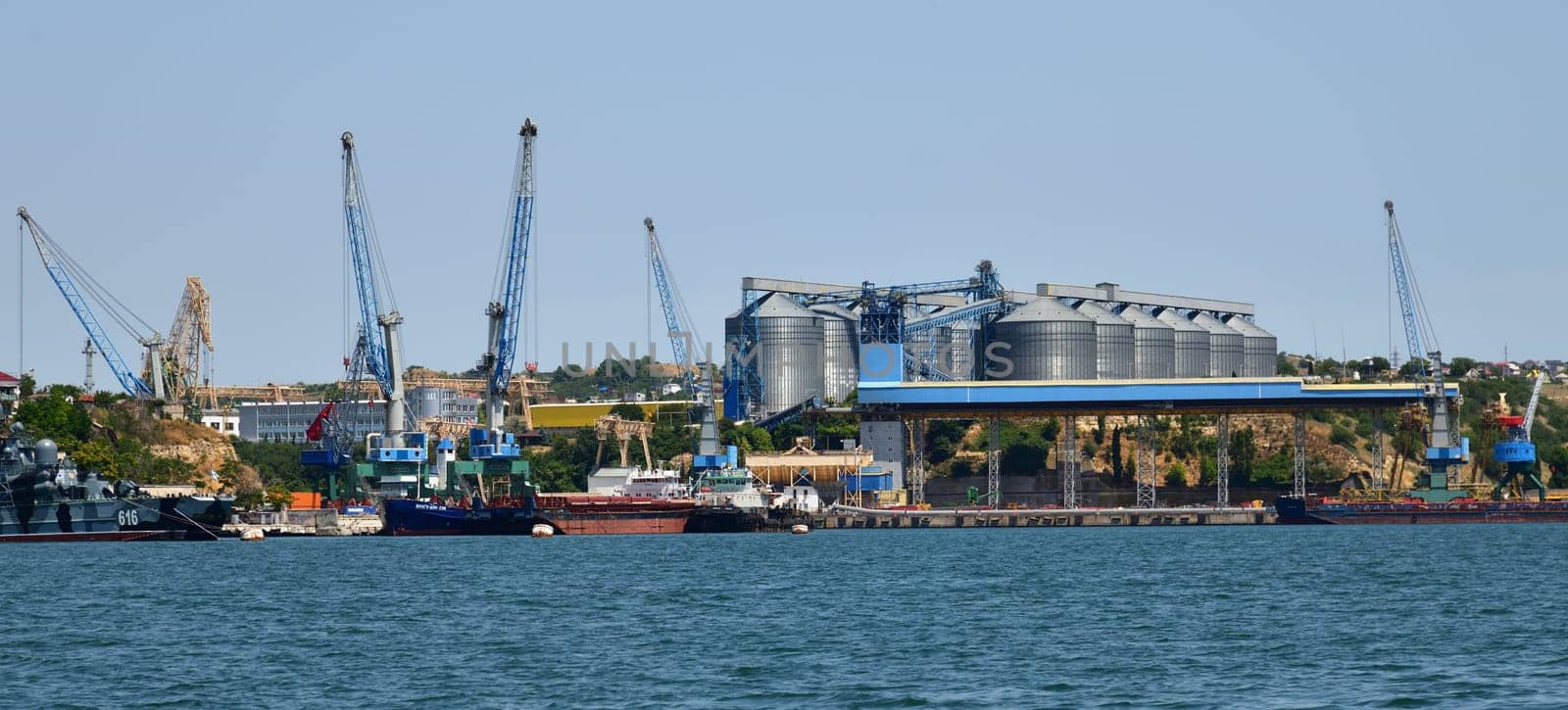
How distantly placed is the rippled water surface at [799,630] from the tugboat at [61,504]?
71.6 feet

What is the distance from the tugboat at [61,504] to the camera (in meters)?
132

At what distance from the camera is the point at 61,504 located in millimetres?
132125

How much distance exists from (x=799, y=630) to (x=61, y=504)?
8299cm

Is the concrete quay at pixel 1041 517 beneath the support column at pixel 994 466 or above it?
beneath

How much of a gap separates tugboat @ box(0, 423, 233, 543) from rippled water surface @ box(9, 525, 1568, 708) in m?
21.8

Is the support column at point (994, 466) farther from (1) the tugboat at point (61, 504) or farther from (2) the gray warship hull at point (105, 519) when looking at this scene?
(1) the tugboat at point (61, 504)

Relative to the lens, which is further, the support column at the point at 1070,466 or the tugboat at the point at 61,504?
the support column at the point at 1070,466

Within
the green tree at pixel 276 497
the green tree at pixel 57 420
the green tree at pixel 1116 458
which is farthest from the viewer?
the green tree at pixel 1116 458

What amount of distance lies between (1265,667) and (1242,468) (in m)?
148

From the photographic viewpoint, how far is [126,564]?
106500 millimetres

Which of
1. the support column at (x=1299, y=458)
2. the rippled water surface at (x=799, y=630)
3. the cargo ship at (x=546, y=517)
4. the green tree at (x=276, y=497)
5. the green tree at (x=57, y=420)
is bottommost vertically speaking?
the rippled water surface at (x=799, y=630)

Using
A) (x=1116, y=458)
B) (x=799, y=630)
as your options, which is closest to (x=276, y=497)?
(x=1116, y=458)

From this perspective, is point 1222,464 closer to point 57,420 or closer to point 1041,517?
point 1041,517

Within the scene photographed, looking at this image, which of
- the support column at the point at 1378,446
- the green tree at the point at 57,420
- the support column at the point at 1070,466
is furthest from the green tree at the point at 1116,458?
the green tree at the point at 57,420
